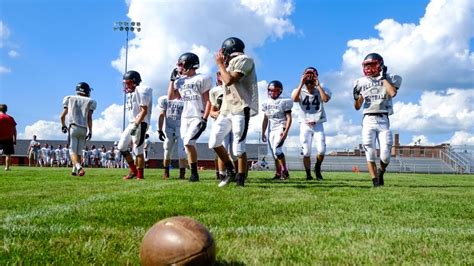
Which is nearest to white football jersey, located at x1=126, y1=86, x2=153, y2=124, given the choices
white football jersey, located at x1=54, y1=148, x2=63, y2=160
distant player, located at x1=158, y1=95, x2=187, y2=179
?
distant player, located at x1=158, y1=95, x2=187, y2=179

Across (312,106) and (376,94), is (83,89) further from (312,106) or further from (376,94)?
(376,94)

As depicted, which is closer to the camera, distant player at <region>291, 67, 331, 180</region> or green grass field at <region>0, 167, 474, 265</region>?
green grass field at <region>0, 167, 474, 265</region>

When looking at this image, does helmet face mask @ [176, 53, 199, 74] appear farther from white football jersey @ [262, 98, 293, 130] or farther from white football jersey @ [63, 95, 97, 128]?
white football jersey @ [63, 95, 97, 128]

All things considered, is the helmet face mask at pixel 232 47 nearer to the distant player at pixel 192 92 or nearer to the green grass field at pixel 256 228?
the distant player at pixel 192 92

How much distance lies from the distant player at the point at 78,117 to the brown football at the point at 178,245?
9.64 metres

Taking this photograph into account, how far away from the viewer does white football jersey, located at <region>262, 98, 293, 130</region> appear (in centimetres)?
1164

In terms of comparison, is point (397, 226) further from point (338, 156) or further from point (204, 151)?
point (204, 151)

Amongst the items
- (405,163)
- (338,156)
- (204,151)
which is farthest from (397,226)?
(204,151)

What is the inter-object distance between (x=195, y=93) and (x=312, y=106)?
11.0ft

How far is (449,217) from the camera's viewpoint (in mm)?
4629

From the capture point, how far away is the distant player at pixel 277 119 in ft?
38.2

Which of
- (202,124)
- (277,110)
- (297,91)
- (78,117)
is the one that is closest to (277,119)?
(277,110)

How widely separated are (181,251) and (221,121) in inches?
219

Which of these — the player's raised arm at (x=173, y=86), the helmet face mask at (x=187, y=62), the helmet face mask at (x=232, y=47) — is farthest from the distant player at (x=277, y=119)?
the helmet face mask at (x=232, y=47)
